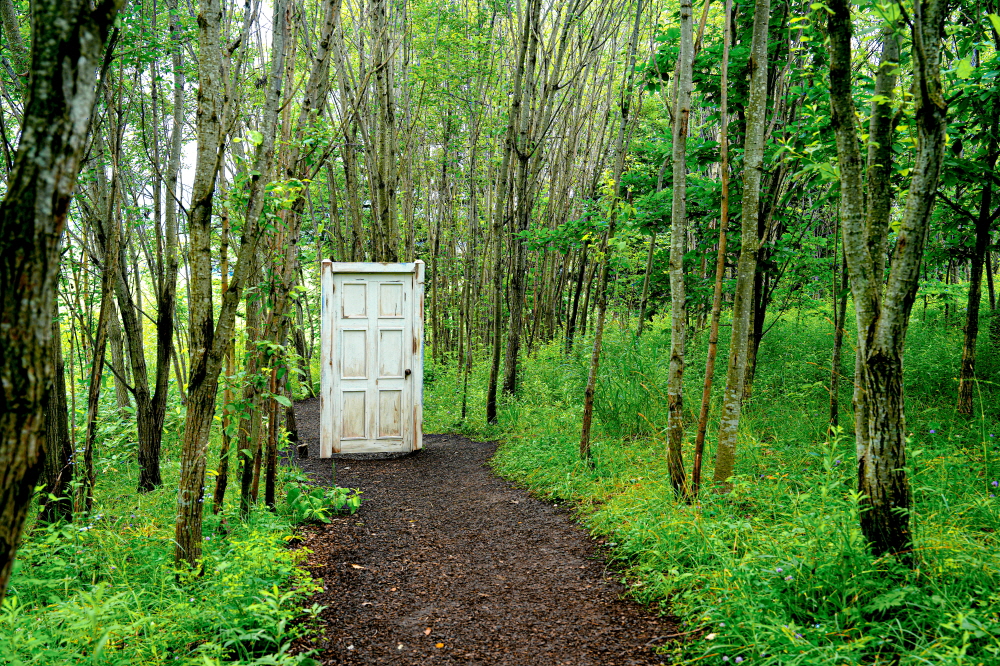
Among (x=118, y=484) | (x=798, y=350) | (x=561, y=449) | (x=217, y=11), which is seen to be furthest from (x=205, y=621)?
(x=798, y=350)

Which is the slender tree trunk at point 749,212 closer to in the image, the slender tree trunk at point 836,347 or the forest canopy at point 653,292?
the forest canopy at point 653,292

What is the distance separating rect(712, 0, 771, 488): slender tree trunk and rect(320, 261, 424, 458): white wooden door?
4.19 m

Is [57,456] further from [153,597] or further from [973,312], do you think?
[973,312]

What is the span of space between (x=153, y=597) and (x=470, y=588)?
5.00ft

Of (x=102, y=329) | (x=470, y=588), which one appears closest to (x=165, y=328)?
(x=102, y=329)

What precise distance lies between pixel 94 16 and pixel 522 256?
6879mm

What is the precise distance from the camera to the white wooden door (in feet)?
21.7

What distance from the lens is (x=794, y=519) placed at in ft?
9.35

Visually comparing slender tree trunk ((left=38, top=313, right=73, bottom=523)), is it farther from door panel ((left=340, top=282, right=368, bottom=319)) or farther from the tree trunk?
door panel ((left=340, top=282, right=368, bottom=319))

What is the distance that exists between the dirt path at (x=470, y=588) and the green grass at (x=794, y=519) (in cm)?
21

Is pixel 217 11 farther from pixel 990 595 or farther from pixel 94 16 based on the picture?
pixel 990 595

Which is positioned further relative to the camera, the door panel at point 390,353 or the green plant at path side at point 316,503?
the door panel at point 390,353

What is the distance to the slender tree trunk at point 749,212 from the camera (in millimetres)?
3062

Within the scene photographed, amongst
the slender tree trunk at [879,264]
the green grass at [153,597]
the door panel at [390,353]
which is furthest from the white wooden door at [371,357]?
the slender tree trunk at [879,264]
